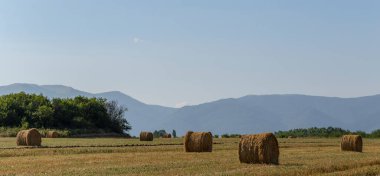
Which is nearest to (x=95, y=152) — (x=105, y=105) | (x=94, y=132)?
(x=94, y=132)

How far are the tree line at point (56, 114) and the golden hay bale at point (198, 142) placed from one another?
4793cm

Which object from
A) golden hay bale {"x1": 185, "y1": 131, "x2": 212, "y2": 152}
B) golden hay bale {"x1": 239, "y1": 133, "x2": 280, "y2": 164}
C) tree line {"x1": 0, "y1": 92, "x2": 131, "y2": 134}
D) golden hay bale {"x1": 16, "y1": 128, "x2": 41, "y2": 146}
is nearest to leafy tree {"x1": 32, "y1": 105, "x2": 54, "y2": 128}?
tree line {"x1": 0, "y1": 92, "x2": 131, "y2": 134}

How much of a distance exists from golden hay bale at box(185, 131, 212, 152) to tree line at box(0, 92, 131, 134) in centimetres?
4793

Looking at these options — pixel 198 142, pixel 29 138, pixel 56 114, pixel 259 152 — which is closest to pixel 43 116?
pixel 56 114

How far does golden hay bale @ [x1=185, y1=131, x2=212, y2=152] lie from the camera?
35.2 m

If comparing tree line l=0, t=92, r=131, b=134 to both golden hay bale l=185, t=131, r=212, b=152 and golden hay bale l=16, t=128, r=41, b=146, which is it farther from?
golden hay bale l=185, t=131, r=212, b=152

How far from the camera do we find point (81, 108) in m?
91.1

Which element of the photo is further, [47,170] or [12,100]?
[12,100]

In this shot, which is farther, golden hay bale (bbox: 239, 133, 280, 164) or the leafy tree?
the leafy tree

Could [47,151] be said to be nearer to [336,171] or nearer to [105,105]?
[336,171]

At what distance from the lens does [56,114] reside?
87.2 metres

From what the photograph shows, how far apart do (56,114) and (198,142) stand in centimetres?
5594

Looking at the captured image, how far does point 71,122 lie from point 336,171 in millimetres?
69501

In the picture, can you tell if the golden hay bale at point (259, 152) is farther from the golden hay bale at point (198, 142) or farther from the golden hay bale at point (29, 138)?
the golden hay bale at point (29, 138)
